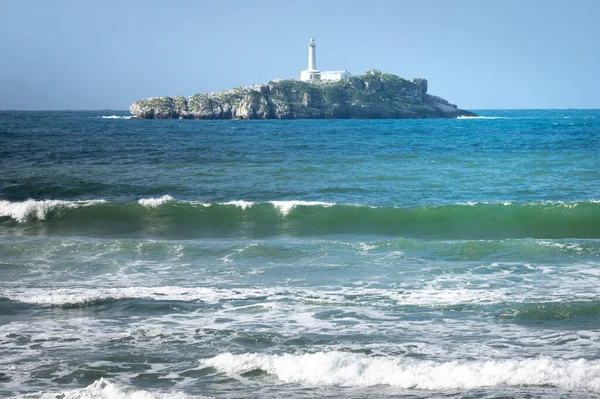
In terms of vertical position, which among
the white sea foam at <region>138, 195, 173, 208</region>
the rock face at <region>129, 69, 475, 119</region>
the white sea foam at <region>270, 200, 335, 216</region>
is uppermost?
the rock face at <region>129, 69, 475, 119</region>

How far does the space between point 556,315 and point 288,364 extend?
5064 millimetres

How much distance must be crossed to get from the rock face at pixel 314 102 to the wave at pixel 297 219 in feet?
398

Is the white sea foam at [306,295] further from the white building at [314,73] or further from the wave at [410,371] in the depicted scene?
the white building at [314,73]

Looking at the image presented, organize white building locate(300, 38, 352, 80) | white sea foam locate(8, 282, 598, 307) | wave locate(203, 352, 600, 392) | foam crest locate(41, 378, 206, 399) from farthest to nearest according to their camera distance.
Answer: white building locate(300, 38, 352, 80) → white sea foam locate(8, 282, 598, 307) → wave locate(203, 352, 600, 392) → foam crest locate(41, 378, 206, 399)

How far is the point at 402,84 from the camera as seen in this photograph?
169625mm

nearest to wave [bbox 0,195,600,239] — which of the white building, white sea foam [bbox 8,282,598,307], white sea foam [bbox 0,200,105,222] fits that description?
white sea foam [bbox 0,200,105,222]

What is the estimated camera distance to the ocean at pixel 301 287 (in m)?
8.36

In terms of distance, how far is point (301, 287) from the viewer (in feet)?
43.2

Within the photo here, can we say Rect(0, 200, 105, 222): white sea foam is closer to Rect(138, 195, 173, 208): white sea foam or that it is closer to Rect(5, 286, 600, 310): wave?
Rect(138, 195, 173, 208): white sea foam

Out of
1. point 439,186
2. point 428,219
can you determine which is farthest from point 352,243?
point 439,186

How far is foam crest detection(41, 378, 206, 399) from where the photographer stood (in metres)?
7.59

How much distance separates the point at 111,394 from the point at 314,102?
148m

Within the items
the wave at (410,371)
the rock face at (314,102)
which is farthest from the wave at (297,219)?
the rock face at (314,102)

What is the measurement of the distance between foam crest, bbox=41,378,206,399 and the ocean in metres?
0.03
